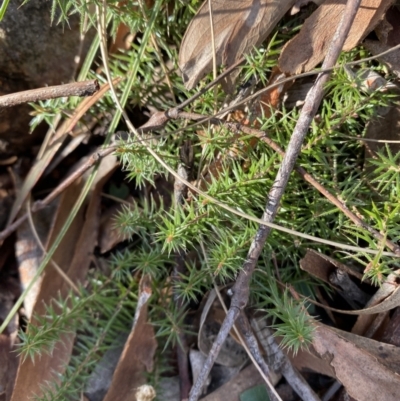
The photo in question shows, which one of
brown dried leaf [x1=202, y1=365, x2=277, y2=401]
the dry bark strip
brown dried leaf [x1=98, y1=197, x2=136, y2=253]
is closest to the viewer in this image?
the dry bark strip

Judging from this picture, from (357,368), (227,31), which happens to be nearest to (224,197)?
(227,31)

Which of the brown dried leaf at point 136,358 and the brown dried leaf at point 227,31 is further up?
the brown dried leaf at point 227,31

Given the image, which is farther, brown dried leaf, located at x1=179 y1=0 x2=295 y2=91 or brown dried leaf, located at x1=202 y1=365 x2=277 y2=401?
brown dried leaf, located at x1=202 y1=365 x2=277 y2=401

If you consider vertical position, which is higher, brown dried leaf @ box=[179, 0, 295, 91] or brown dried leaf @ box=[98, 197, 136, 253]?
brown dried leaf @ box=[179, 0, 295, 91]

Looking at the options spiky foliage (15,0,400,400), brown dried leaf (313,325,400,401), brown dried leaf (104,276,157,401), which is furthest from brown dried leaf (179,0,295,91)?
brown dried leaf (313,325,400,401)

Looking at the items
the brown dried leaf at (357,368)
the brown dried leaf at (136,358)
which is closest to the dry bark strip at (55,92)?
the brown dried leaf at (136,358)

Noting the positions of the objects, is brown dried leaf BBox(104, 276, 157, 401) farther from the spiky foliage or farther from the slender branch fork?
the slender branch fork

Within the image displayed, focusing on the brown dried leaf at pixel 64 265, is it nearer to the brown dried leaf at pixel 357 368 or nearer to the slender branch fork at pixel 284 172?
the slender branch fork at pixel 284 172
